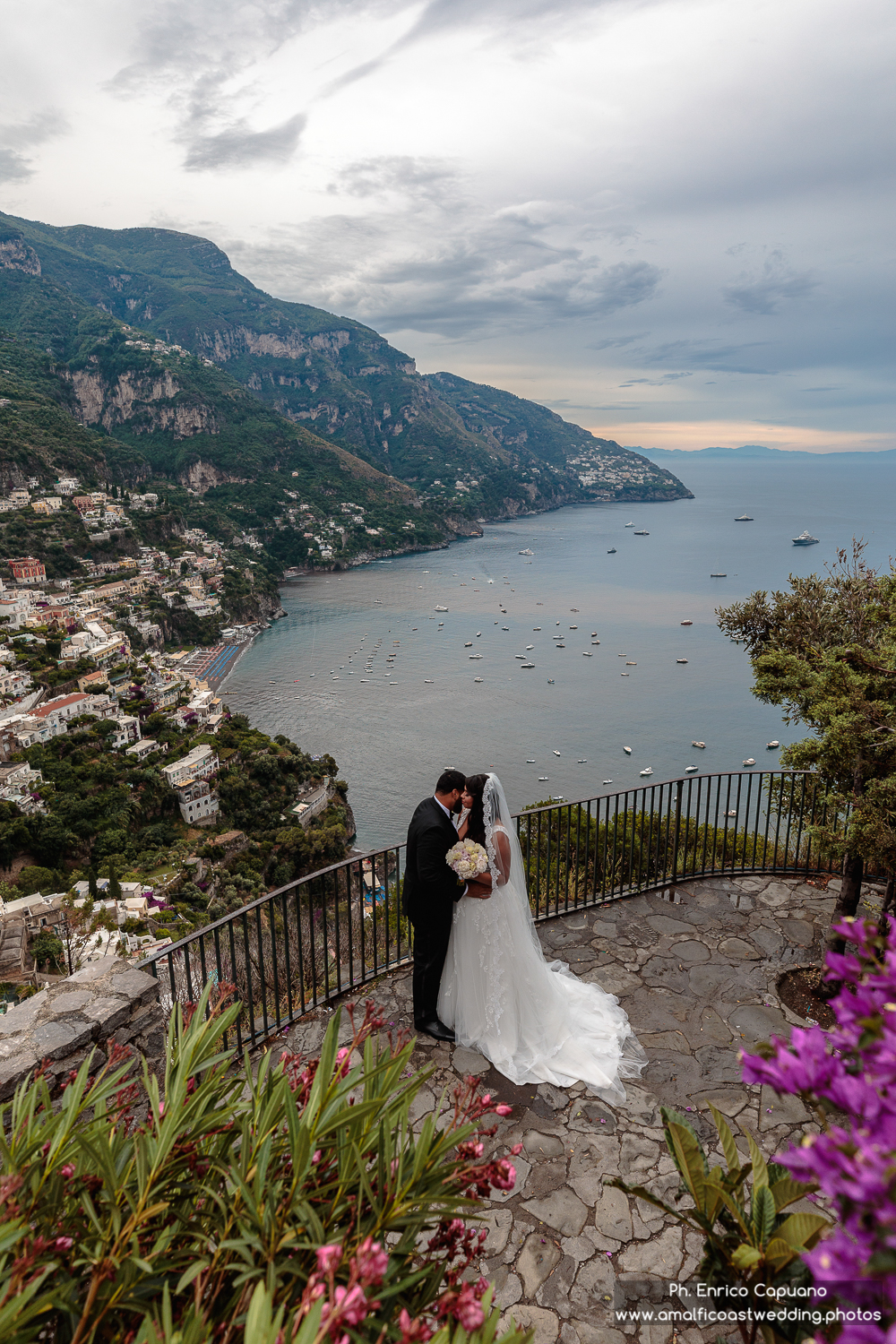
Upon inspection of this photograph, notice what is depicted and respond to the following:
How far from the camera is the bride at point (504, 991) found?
11.9 ft

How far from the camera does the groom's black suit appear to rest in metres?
3.61

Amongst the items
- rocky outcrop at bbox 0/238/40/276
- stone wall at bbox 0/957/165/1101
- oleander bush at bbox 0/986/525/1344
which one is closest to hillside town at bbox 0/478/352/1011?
stone wall at bbox 0/957/165/1101

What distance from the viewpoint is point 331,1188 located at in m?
1.47

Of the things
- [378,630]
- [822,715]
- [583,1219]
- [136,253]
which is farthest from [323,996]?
[136,253]

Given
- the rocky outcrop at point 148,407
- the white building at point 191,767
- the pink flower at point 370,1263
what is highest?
the rocky outcrop at point 148,407

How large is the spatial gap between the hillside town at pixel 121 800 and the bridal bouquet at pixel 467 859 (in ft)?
40.8

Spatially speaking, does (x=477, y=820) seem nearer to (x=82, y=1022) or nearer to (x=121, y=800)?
(x=82, y=1022)

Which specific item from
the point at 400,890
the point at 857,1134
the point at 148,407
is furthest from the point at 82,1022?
the point at 148,407

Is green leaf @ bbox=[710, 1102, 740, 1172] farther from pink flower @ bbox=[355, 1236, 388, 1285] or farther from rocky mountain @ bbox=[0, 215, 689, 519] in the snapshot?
rocky mountain @ bbox=[0, 215, 689, 519]

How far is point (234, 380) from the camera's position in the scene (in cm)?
12419

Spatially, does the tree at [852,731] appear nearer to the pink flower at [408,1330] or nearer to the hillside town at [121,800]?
the pink flower at [408,1330]

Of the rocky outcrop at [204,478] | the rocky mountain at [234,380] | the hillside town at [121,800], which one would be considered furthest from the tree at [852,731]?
the rocky mountain at [234,380]

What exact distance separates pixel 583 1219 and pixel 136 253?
237728 millimetres

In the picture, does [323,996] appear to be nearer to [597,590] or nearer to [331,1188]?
[331,1188]
